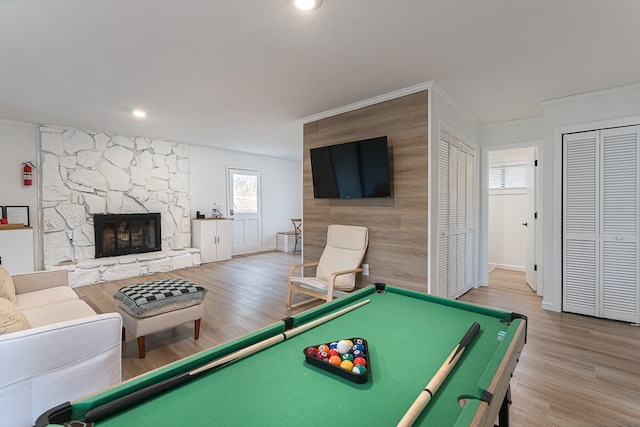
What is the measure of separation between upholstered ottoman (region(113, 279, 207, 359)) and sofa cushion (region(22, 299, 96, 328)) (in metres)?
0.29

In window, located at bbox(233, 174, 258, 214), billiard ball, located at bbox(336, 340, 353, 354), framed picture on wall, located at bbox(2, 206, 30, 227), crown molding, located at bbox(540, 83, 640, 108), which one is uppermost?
crown molding, located at bbox(540, 83, 640, 108)

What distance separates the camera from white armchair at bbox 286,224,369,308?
3.45m

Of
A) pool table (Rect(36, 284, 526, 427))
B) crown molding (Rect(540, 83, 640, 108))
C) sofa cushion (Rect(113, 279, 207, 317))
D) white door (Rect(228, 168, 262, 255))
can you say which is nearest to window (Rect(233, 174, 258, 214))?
white door (Rect(228, 168, 262, 255))

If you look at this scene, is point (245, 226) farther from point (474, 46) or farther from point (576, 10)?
point (576, 10)

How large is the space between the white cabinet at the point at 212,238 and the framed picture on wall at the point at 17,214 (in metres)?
2.64

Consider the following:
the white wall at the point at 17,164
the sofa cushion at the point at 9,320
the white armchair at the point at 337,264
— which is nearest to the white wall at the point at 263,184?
the white wall at the point at 17,164

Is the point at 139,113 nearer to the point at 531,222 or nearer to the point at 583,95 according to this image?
the point at 583,95

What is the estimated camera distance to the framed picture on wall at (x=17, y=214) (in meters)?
4.43

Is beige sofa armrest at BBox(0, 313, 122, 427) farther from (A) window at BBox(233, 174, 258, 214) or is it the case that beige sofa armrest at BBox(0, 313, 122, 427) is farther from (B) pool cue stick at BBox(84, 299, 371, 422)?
(A) window at BBox(233, 174, 258, 214)

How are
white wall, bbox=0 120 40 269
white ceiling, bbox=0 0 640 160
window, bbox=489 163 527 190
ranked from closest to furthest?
white ceiling, bbox=0 0 640 160 → white wall, bbox=0 120 40 269 → window, bbox=489 163 527 190

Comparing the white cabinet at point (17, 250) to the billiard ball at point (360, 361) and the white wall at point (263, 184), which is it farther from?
the billiard ball at point (360, 361)

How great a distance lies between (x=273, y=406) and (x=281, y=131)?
15.8ft

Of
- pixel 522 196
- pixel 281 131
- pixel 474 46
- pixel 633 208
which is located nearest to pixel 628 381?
pixel 633 208

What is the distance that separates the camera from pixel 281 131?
206 inches
